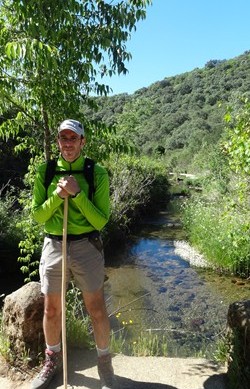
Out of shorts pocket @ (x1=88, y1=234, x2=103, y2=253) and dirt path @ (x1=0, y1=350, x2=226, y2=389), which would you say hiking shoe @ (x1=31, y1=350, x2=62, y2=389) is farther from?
shorts pocket @ (x1=88, y1=234, x2=103, y2=253)

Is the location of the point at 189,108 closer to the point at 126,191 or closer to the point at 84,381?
the point at 126,191

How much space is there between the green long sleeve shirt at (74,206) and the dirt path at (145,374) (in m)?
1.48

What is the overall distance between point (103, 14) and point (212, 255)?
33.1 feet

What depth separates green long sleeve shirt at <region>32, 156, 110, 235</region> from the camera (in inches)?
129

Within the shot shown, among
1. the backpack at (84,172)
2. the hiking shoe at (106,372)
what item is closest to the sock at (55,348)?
the hiking shoe at (106,372)

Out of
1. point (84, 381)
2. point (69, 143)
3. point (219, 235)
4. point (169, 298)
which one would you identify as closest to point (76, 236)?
point (69, 143)

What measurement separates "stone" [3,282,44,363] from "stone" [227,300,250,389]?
1.88 metres

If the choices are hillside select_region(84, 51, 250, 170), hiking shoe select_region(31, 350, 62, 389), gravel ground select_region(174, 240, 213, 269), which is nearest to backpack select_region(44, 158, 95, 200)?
hiking shoe select_region(31, 350, 62, 389)

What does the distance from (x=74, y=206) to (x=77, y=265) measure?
0.49 m

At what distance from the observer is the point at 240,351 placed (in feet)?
12.3

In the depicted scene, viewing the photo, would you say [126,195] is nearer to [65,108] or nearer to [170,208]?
[170,208]

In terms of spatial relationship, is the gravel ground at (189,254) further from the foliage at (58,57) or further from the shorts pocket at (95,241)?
the shorts pocket at (95,241)

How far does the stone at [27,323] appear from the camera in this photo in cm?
405

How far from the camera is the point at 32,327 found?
4.07 m
